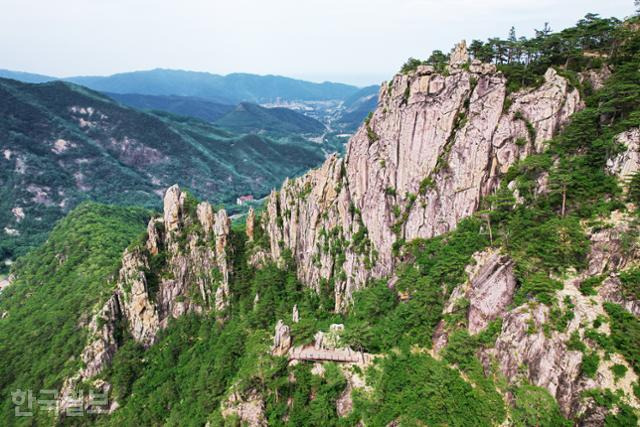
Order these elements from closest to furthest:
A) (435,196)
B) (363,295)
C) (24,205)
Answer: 1. (435,196)
2. (363,295)
3. (24,205)

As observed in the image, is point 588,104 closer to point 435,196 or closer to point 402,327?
point 435,196

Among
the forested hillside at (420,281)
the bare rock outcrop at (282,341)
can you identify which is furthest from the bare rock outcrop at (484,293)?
the bare rock outcrop at (282,341)

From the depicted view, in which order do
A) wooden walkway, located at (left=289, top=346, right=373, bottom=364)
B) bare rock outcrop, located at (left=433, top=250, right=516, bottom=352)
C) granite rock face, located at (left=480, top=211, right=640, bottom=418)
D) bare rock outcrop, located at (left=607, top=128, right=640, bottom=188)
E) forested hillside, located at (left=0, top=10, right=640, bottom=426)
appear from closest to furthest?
1. granite rock face, located at (left=480, top=211, right=640, bottom=418)
2. forested hillside, located at (left=0, top=10, right=640, bottom=426)
3. bare rock outcrop, located at (left=607, top=128, right=640, bottom=188)
4. bare rock outcrop, located at (left=433, top=250, right=516, bottom=352)
5. wooden walkway, located at (left=289, top=346, right=373, bottom=364)

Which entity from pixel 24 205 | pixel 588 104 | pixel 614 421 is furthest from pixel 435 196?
pixel 24 205

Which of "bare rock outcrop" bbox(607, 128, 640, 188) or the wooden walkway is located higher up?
"bare rock outcrop" bbox(607, 128, 640, 188)

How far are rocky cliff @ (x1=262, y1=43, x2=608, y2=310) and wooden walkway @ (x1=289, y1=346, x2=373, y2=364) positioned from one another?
11787 mm

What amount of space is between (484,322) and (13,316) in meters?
97.3

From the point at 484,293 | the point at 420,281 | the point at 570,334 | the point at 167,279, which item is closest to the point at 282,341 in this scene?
the point at 420,281

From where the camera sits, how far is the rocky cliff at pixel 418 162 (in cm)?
4175

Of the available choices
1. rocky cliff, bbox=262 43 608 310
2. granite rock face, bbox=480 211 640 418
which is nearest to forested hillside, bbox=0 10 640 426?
granite rock face, bbox=480 211 640 418

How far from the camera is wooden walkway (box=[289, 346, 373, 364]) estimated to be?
39750mm

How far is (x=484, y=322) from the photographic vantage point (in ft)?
110

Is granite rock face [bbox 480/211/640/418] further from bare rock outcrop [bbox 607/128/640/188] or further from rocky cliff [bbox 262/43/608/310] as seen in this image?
rocky cliff [bbox 262/43/608/310]

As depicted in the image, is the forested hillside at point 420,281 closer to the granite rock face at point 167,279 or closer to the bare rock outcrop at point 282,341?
the bare rock outcrop at point 282,341
